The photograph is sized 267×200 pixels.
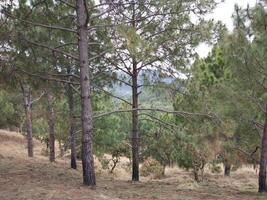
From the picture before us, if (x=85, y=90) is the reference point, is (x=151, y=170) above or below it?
below

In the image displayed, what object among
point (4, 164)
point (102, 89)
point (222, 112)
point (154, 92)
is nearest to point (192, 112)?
point (222, 112)

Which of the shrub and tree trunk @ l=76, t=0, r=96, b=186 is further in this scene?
the shrub

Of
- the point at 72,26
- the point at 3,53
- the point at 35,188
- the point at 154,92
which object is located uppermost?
the point at 72,26

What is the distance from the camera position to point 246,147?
1531 cm

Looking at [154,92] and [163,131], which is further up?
[154,92]

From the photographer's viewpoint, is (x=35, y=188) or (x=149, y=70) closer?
(x=35, y=188)

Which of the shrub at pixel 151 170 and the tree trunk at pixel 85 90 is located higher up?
the tree trunk at pixel 85 90

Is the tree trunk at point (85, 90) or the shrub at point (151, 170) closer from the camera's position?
the tree trunk at point (85, 90)

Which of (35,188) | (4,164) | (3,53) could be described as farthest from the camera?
(4,164)

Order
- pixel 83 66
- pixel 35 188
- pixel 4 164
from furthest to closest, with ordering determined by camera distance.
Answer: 1. pixel 4 164
2. pixel 83 66
3. pixel 35 188

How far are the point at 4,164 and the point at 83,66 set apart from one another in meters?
6.04

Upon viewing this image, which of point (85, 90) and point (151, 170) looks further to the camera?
point (151, 170)

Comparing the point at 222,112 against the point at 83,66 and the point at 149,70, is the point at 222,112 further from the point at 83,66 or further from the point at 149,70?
the point at 83,66

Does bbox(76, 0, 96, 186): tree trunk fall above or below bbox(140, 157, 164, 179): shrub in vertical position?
above
